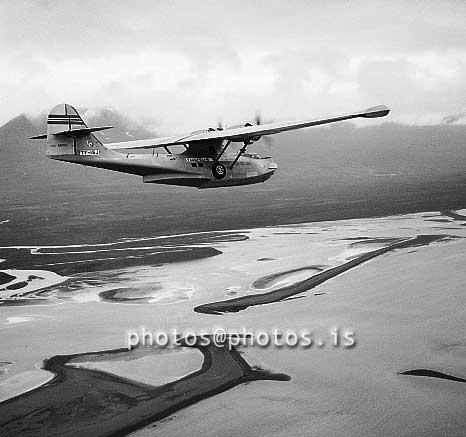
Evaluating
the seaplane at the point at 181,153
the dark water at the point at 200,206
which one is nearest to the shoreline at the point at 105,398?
the seaplane at the point at 181,153

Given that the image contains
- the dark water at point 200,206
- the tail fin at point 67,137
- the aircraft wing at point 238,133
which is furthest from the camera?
the dark water at point 200,206

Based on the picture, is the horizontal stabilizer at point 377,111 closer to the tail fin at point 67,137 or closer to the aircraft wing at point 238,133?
the aircraft wing at point 238,133

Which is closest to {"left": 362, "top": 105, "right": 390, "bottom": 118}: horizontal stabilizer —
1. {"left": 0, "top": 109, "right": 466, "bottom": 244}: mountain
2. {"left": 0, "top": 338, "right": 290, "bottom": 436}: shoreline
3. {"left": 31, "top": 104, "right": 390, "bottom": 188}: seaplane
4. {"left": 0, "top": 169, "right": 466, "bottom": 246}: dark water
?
{"left": 31, "top": 104, "right": 390, "bottom": 188}: seaplane

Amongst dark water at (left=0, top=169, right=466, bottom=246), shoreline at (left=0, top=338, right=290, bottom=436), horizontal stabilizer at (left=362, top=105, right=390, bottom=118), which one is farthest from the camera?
dark water at (left=0, top=169, right=466, bottom=246)

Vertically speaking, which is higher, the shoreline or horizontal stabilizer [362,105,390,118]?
horizontal stabilizer [362,105,390,118]

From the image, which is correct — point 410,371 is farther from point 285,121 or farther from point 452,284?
point 285,121

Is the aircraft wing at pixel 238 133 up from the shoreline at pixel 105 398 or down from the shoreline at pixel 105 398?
up

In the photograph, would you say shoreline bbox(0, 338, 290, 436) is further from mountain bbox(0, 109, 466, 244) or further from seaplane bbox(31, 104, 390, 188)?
mountain bbox(0, 109, 466, 244)
